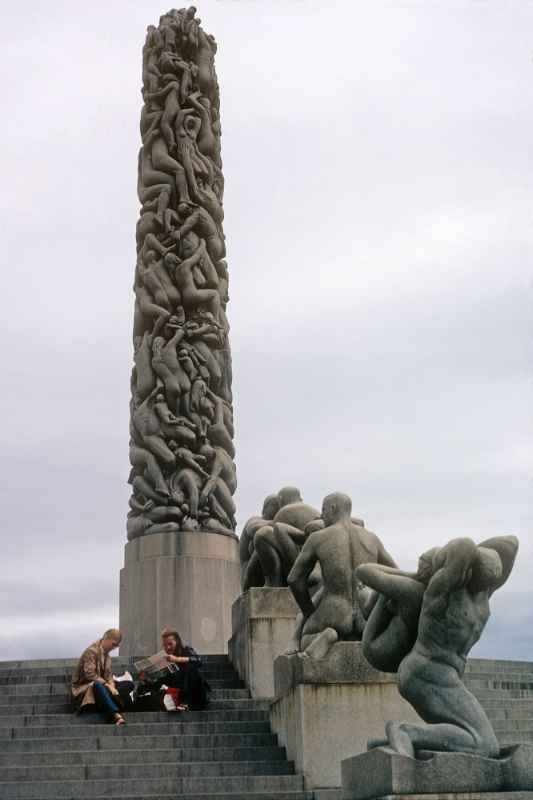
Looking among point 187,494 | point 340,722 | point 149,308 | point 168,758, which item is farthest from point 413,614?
point 149,308

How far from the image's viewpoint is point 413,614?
338 inches

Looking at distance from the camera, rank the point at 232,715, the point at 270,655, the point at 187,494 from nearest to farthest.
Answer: the point at 232,715
the point at 270,655
the point at 187,494

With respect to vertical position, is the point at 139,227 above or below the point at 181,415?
above

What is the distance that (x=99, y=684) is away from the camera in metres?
12.2

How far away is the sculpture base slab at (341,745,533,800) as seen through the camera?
770 cm

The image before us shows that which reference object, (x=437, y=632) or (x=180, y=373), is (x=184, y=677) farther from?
(x=180, y=373)

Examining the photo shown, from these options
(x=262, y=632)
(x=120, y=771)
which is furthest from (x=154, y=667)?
(x=120, y=771)

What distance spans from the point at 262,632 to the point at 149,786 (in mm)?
3165

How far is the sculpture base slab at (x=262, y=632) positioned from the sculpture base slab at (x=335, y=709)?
7.06 feet

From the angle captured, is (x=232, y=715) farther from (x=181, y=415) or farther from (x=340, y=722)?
(x=181, y=415)

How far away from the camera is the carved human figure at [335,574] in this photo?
1127 cm

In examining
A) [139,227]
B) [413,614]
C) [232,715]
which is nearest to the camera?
[413,614]

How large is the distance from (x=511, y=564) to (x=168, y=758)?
14.2 feet

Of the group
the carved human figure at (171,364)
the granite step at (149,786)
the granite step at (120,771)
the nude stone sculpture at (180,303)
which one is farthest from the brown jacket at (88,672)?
the carved human figure at (171,364)
